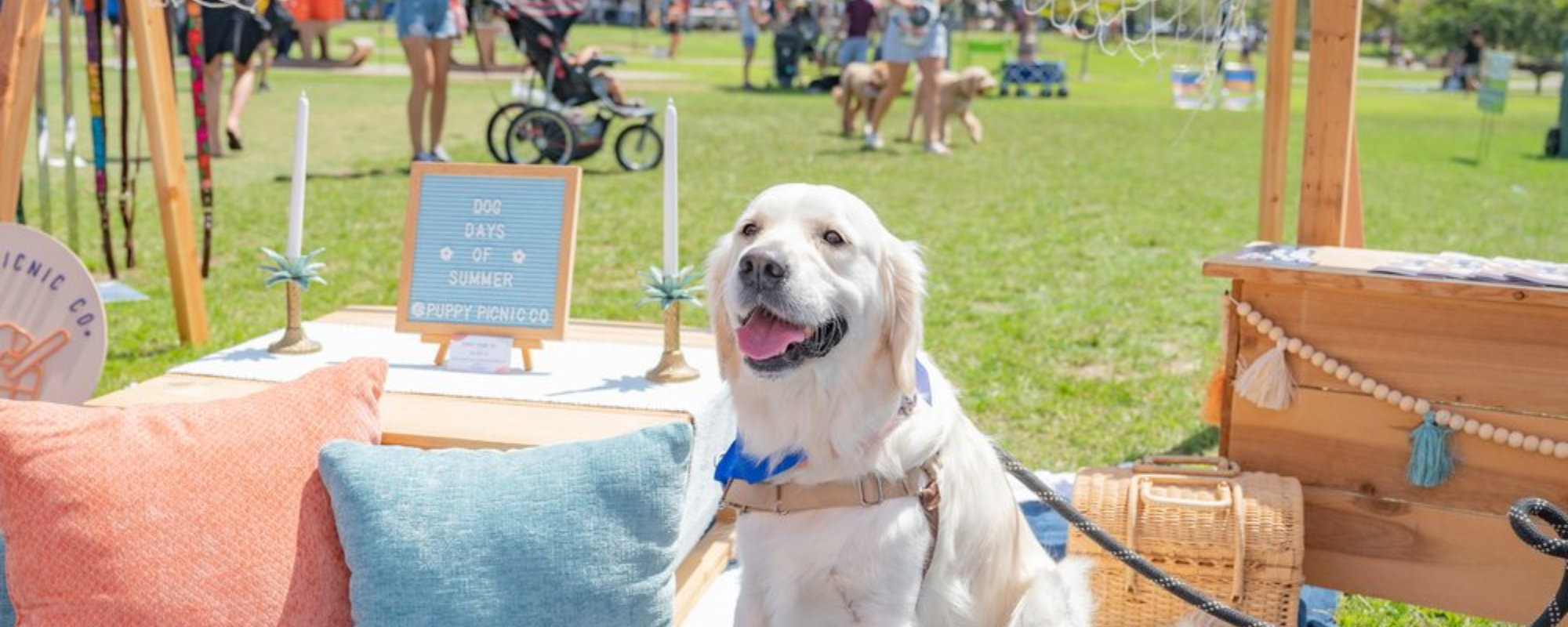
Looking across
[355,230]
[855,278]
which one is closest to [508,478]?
[855,278]

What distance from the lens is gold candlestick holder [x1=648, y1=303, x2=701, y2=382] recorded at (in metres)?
3.58

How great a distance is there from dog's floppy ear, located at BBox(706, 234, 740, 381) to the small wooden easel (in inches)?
40.6

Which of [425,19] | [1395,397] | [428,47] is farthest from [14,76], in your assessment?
[428,47]

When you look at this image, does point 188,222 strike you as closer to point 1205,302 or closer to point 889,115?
point 1205,302

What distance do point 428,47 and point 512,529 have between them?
837 cm

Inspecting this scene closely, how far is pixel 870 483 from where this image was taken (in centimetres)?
263

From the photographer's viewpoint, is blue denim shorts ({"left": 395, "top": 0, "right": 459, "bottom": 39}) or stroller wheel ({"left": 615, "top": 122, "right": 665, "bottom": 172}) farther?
stroller wheel ({"left": 615, "top": 122, "right": 665, "bottom": 172})

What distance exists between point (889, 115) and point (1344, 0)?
16460mm

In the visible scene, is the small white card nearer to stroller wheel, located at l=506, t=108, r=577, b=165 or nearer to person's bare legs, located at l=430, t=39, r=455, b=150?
person's bare legs, located at l=430, t=39, r=455, b=150

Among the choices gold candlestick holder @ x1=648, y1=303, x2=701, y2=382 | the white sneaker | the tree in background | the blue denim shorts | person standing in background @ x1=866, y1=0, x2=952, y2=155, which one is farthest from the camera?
the tree in background

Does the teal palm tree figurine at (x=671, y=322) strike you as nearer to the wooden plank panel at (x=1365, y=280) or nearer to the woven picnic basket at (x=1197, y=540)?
the woven picnic basket at (x=1197, y=540)

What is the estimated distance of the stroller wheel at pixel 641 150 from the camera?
1244 centimetres

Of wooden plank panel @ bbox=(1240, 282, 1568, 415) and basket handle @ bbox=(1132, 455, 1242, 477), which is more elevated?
wooden plank panel @ bbox=(1240, 282, 1568, 415)

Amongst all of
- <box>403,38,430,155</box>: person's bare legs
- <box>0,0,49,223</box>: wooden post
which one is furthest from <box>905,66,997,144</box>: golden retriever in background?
<box>0,0,49,223</box>: wooden post
